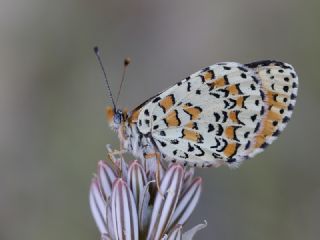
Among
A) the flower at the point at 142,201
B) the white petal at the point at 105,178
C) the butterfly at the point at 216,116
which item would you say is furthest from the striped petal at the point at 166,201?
the butterfly at the point at 216,116

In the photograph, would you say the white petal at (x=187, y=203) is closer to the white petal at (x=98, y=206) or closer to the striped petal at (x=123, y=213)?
the striped petal at (x=123, y=213)

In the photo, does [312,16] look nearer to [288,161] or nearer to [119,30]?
[288,161]

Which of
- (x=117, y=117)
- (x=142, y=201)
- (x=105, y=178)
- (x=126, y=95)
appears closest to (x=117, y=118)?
(x=117, y=117)

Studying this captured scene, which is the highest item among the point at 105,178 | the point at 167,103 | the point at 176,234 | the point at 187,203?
the point at 167,103

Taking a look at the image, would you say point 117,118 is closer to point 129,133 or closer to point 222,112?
point 129,133

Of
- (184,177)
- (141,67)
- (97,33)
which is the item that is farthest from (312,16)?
(184,177)

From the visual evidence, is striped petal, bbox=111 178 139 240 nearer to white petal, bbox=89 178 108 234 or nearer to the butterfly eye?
white petal, bbox=89 178 108 234

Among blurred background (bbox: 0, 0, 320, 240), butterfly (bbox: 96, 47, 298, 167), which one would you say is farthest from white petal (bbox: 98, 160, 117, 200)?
blurred background (bbox: 0, 0, 320, 240)

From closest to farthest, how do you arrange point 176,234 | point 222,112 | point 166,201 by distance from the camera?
point 176,234 → point 166,201 → point 222,112
